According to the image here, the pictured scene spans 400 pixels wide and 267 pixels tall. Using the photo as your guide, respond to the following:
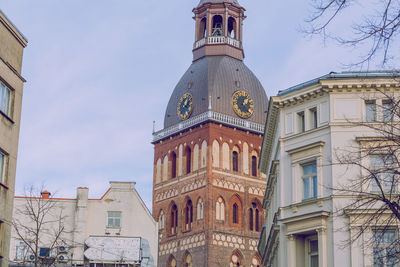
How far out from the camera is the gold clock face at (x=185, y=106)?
90.2m

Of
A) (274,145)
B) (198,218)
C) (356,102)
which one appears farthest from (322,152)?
(198,218)

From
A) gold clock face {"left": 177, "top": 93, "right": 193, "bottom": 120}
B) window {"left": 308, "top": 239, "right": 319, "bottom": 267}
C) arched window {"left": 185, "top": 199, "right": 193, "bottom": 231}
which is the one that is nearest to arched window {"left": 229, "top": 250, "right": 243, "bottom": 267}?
arched window {"left": 185, "top": 199, "right": 193, "bottom": 231}

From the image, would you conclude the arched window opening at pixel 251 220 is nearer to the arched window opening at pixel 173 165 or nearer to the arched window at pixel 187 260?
the arched window at pixel 187 260

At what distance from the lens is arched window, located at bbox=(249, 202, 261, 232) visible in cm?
8906

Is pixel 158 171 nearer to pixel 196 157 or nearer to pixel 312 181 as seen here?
pixel 196 157

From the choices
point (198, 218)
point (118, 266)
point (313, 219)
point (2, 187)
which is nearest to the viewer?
point (2, 187)

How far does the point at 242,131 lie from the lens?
90125 mm

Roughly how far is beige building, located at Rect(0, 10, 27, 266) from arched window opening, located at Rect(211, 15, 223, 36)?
64230mm

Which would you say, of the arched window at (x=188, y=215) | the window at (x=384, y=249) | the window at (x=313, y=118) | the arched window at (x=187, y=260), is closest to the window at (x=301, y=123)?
the window at (x=313, y=118)

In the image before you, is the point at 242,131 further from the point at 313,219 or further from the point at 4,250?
the point at 4,250

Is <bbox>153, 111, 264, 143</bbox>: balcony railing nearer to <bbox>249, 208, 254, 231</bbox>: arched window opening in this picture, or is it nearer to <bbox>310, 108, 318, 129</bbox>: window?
<bbox>249, 208, 254, 231</bbox>: arched window opening

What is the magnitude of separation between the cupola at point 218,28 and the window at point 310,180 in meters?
52.9

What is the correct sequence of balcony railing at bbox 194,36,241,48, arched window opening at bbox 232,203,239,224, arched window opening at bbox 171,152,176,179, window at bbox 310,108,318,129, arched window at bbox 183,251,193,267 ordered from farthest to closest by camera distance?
1. balcony railing at bbox 194,36,241,48
2. arched window opening at bbox 171,152,176,179
3. arched window opening at bbox 232,203,239,224
4. arched window at bbox 183,251,193,267
5. window at bbox 310,108,318,129

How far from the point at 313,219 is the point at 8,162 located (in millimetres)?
15326
